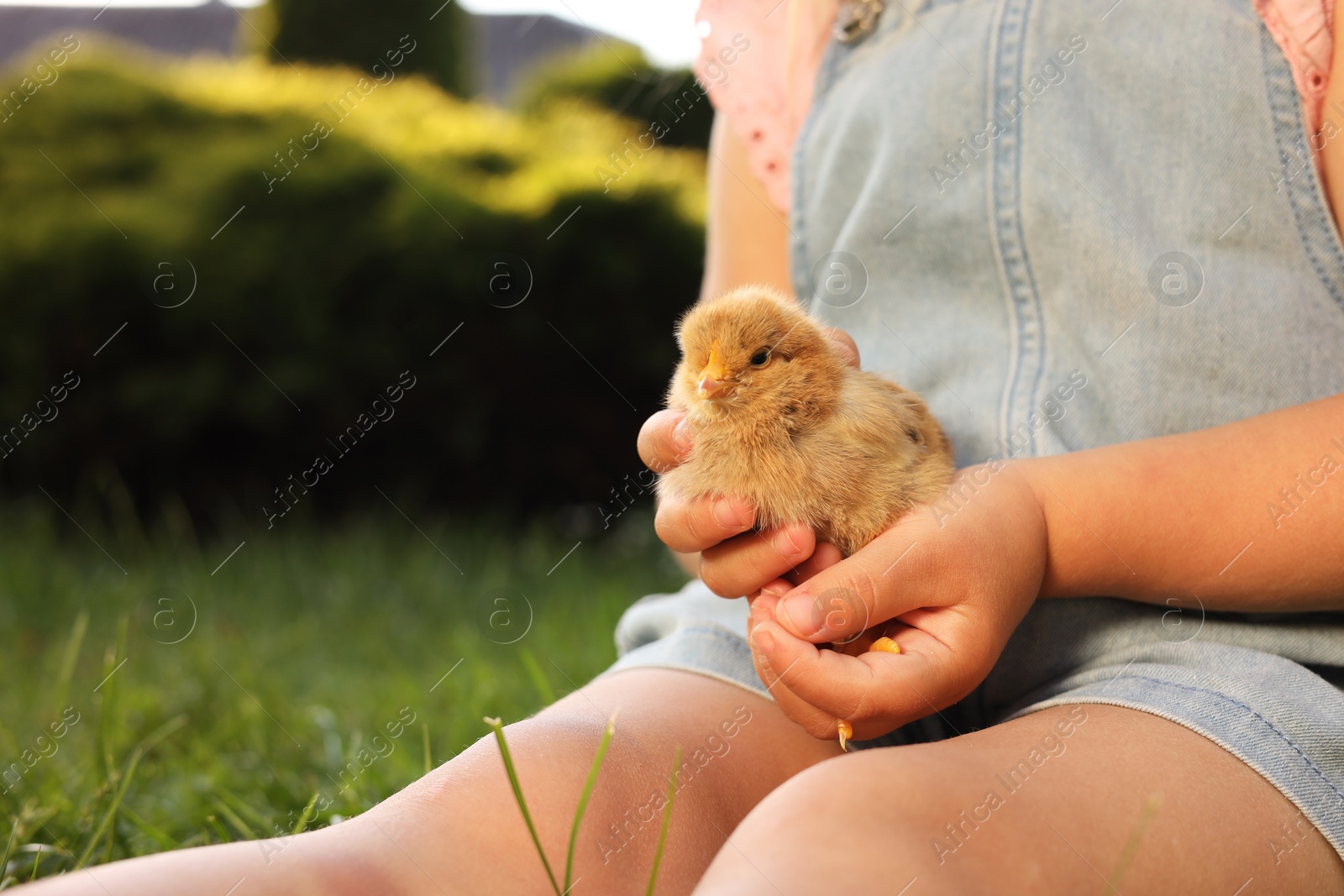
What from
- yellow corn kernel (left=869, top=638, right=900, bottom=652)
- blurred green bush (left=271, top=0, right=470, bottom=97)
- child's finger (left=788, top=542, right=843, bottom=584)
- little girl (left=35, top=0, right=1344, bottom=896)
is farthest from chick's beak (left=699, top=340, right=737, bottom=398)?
blurred green bush (left=271, top=0, right=470, bottom=97)

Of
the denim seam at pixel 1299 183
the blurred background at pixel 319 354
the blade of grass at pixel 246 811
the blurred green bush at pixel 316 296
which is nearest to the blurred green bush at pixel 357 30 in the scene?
the blurred background at pixel 319 354

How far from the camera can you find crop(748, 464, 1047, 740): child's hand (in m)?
1.07

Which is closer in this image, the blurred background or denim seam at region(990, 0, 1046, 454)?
denim seam at region(990, 0, 1046, 454)

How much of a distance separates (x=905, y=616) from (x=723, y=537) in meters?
0.23

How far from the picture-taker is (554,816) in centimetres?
114

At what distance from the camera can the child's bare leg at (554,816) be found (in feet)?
3.24

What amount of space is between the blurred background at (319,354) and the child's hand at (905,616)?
234 centimetres

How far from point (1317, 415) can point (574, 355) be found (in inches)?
150

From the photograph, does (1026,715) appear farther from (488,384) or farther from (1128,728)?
(488,384)

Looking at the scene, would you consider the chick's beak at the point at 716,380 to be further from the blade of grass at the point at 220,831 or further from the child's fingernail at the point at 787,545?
the blade of grass at the point at 220,831

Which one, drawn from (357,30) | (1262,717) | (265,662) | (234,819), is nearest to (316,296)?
(265,662)

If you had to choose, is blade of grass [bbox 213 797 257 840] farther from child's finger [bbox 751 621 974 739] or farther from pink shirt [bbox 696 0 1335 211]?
pink shirt [bbox 696 0 1335 211]

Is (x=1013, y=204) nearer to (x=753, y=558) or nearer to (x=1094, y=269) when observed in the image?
(x=1094, y=269)

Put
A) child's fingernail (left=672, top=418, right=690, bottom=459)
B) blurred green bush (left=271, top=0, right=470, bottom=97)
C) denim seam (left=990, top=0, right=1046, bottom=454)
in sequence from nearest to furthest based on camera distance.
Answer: child's fingernail (left=672, top=418, right=690, bottom=459)
denim seam (left=990, top=0, right=1046, bottom=454)
blurred green bush (left=271, top=0, right=470, bottom=97)
